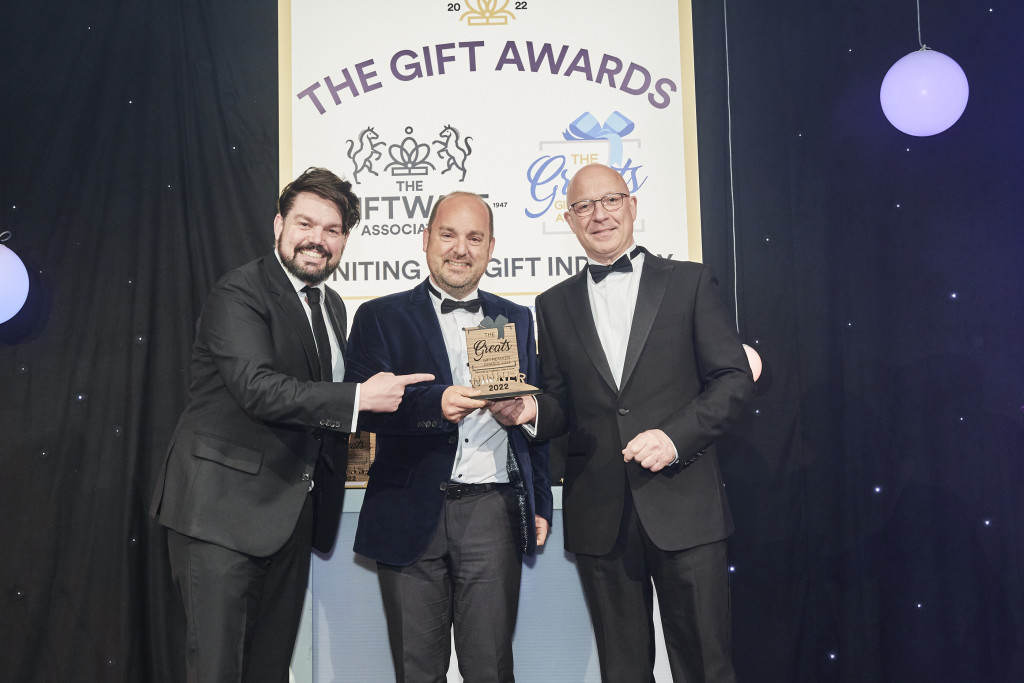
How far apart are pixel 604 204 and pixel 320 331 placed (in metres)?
1.07

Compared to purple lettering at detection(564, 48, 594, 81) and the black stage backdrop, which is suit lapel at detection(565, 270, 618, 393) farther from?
purple lettering at detection(564, 48, 594, 81)

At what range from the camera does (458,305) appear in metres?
2.63

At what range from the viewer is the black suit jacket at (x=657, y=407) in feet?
7.57

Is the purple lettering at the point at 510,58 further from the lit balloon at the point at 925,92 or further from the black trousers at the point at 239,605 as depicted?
the black trousers at the point at 239,605

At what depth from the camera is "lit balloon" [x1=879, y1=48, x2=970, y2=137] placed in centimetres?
301

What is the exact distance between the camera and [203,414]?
101 inches

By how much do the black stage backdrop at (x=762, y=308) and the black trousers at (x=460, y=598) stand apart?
1.27 meters

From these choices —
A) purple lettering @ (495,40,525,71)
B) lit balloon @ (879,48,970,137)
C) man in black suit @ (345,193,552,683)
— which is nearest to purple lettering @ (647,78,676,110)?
purple lettering @ (495,40,525,71)

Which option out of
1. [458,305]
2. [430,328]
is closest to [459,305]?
[458,305]

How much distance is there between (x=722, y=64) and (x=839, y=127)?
23.0 inches

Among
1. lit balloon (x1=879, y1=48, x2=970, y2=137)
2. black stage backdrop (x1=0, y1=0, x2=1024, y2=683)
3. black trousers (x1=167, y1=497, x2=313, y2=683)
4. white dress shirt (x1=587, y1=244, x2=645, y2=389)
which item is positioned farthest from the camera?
black stage backdrop (x1=0, y1=0, x2=1024, y2=683)

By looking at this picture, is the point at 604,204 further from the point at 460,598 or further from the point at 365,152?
the point at 460,598

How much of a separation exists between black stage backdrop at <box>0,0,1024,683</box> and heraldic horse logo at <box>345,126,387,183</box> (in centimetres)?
39

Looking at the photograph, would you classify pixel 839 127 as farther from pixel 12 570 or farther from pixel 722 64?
pixel 12 570
